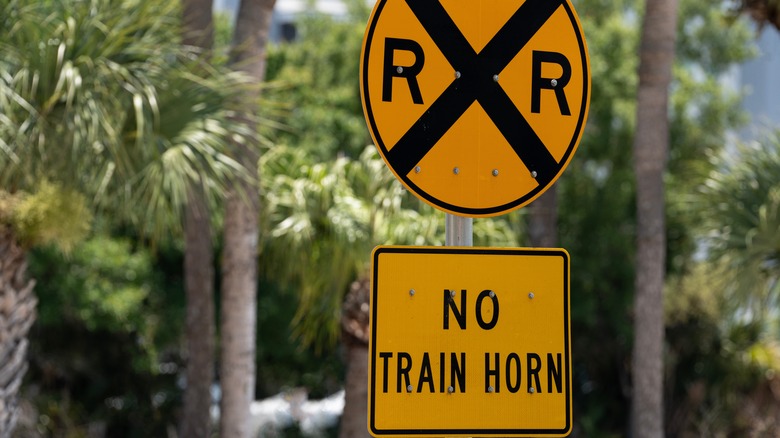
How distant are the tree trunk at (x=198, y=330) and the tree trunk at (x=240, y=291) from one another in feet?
2.01

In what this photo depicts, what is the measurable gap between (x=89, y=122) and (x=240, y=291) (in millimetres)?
3511

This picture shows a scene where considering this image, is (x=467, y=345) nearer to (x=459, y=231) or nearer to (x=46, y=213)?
(x=459, y=231)

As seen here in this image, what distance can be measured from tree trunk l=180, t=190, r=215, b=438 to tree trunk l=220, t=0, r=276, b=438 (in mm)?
612

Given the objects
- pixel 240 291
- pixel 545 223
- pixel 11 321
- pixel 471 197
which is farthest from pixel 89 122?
pixel 545 223

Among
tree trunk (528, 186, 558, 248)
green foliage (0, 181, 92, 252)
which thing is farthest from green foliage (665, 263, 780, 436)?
green foliage (0, 181, 92, 252)

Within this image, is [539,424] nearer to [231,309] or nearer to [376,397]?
[376,397]

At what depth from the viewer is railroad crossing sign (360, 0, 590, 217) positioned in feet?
9.93

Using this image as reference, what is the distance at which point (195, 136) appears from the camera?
8.18 meters

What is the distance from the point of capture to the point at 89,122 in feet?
25.0

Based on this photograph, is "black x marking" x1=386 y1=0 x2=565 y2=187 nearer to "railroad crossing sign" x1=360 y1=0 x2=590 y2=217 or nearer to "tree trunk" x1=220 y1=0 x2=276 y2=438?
"railroad crossing sign" x1=360 y1=0 x2=590 y2=217

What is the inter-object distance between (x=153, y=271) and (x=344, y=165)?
5012 millimetres

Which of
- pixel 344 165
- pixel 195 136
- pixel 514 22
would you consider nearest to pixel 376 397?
pixel 514 22

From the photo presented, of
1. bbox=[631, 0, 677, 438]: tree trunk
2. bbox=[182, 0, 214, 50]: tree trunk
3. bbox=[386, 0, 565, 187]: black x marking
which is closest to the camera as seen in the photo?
bbox=[386, 0, 565, 187]: black x marking

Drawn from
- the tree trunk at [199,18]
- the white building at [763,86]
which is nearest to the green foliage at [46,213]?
the tree trunk at [199,18]
